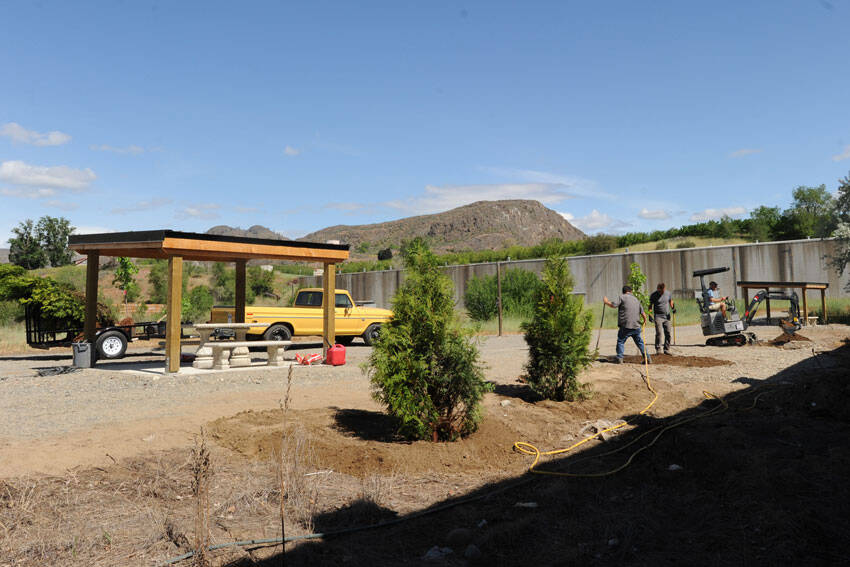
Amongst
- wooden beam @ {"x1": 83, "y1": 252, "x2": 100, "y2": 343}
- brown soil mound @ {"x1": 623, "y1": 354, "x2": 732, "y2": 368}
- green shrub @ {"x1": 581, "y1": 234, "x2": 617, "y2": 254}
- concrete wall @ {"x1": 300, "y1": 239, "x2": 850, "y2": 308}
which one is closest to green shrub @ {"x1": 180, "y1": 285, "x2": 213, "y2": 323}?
concrete wall @ {"x1": 300, "y1": 239, "x2": 850, "y2": 308}

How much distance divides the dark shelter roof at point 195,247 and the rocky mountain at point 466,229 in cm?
10363

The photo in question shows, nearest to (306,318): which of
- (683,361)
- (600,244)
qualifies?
(683,361)

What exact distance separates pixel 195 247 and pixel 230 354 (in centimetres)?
273

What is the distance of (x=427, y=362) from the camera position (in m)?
6.09

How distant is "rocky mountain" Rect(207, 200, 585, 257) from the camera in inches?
4926

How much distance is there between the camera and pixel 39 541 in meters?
3.57

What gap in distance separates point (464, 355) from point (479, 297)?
85.9 feet

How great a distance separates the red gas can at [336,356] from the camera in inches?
505

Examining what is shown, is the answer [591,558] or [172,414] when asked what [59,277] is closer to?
[172,414]

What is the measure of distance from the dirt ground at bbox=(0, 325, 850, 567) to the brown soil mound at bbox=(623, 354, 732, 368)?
9.32ft

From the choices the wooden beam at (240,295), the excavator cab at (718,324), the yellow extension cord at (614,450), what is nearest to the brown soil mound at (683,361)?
the excavator cab at (718,324)

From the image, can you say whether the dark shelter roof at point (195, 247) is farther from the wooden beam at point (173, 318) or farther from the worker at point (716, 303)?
the worker at point (716, 303)

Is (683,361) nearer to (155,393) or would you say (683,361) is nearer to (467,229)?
(155,393)

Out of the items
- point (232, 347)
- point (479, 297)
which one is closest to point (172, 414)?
point (232, 347)
